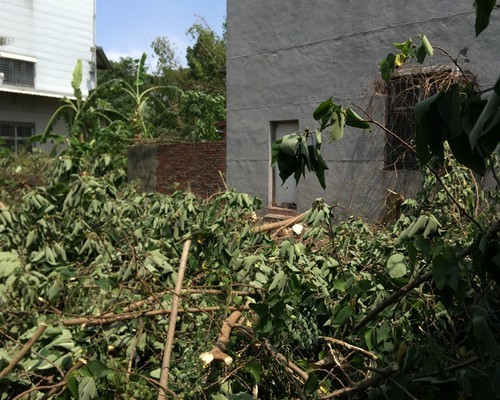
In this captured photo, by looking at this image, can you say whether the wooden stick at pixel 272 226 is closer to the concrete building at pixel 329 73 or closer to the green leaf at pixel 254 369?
the concrete building at pixel 329 73

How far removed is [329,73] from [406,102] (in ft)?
5.03

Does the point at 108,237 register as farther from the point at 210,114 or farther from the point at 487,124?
the point at 210,114

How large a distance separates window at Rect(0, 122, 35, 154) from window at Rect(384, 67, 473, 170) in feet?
55.8

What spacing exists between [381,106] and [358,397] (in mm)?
5994

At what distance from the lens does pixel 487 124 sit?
171cm

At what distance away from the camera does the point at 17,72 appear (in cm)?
2192

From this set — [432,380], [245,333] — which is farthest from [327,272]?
[432,380]

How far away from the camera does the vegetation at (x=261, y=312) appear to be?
2590 mm

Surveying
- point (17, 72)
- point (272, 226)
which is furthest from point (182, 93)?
point (272, 226)

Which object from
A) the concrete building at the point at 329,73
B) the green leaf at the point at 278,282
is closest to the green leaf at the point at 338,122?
the green leaf at the point at 278,282

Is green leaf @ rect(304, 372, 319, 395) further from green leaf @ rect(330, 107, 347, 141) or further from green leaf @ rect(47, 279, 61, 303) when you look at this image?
green leaf @ rect(47, 279, 61, 303)

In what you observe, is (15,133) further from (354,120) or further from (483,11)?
(483,11)

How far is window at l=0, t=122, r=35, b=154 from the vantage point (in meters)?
22.2

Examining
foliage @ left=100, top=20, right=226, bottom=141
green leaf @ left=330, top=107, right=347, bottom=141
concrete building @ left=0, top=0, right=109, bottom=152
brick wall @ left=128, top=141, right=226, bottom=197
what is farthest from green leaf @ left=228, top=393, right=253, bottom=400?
concrete building @ left=0, top=0, right=109, bottom=152
